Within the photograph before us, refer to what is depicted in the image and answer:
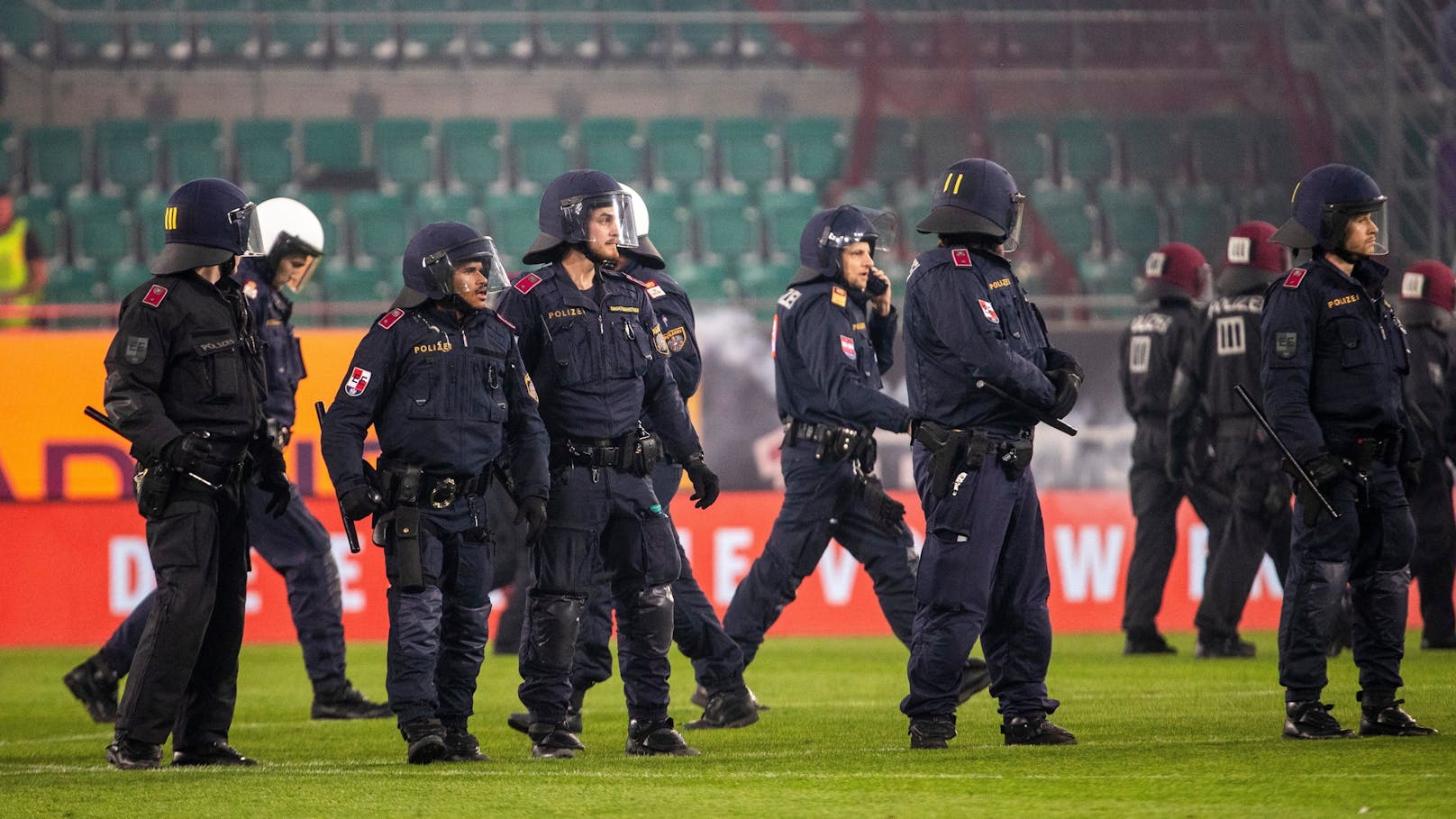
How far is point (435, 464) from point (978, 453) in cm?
189

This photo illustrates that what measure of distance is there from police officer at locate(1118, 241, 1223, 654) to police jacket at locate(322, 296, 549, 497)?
556 centimetres

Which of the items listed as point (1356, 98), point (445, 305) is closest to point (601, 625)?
point (445, 305)

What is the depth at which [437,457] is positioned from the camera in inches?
264

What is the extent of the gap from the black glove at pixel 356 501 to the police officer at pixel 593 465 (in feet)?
2.14

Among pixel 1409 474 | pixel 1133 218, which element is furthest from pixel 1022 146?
pixel 1409 474

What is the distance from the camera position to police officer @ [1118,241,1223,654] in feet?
37.5

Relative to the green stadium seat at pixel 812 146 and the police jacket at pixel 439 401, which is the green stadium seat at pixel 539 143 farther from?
the police jacket at pixel 439 401

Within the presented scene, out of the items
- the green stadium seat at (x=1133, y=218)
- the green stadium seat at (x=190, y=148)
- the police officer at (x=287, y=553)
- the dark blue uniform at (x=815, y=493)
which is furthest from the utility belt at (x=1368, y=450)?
the green stadium seat at (x=190, y=148)

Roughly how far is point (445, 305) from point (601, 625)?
1461 mm

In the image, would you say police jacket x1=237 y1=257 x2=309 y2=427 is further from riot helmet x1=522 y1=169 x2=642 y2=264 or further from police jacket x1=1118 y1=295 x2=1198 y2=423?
police jacket x1=1118 y1=295 x2=1198 y2=423

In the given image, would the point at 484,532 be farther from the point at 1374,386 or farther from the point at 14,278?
the point at 14,278

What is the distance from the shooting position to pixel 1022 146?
749 inches

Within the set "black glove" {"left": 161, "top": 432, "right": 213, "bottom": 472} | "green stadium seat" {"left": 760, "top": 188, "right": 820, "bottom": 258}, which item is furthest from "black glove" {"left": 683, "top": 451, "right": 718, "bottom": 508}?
"green stadium seat" {"left": 760, "top": 188, "right": 820, "bottom": 258}

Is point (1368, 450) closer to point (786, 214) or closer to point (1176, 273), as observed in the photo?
point (1176, 273)
